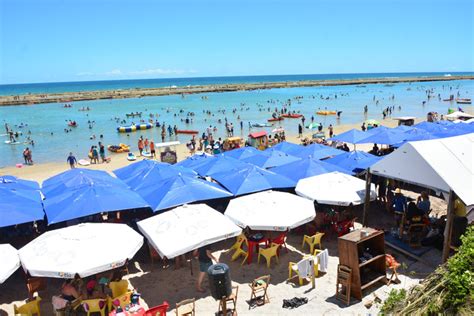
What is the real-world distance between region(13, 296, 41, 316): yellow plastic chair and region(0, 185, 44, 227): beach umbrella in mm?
2370

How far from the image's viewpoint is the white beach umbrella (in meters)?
6.69

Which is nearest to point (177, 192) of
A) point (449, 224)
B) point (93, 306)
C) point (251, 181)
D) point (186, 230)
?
point (251, 181)

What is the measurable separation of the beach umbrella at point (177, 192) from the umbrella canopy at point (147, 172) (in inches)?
24.3

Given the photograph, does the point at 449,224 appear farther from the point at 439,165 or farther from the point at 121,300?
the point at 121,300

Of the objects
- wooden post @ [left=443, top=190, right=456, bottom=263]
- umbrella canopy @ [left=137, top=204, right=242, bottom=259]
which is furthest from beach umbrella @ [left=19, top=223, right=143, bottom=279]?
wooden post @ [left=443, top=190, right=456, bottom=263]

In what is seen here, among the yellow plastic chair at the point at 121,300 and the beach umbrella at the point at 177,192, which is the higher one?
the beach umbrella at the point at 177,192

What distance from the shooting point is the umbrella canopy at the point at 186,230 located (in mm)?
7293

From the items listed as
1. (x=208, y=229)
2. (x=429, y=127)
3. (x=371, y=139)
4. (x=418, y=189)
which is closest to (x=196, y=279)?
(x=208, y=229)

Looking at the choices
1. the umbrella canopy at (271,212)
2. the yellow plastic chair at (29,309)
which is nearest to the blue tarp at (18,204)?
the yellow plastic chair at (29,309)

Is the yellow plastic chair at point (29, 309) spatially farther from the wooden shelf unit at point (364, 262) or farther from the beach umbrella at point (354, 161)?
the beach umbrella at point (354, 161)

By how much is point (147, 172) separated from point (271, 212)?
4.98 m

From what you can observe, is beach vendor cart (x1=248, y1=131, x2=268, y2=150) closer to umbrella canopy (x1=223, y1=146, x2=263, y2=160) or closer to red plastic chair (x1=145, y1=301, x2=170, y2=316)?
umbrella canopy (x1=223, y1=146, x2=263, y2=160)

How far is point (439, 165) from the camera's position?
807cm

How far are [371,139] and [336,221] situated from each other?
6.57 metres
